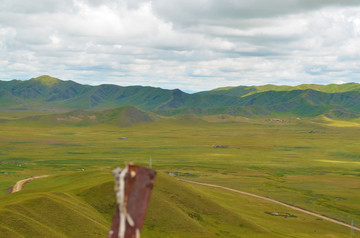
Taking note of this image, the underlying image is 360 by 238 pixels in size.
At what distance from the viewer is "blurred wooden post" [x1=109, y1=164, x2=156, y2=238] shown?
905 cm

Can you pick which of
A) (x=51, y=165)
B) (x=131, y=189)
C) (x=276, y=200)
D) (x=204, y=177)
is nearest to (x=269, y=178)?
(x=204, y=177)

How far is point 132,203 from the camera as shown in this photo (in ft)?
30.1

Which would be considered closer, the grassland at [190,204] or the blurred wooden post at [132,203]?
the blurred wooden post at [132,203]

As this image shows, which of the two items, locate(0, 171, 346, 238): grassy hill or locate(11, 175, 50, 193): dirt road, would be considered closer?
locate(0, 171, 346, 238): grassy hill

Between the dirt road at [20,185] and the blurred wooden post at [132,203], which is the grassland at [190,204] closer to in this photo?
the dirt road at [20,185]

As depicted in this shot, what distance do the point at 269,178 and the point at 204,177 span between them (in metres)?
30.4

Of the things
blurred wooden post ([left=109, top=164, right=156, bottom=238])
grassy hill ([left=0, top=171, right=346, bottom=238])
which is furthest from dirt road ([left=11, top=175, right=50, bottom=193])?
blurred wooden post ([left=109, top=164, right=156, bottom=238])

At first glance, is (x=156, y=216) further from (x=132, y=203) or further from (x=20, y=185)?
(x=132, y=203)

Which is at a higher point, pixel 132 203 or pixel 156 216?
pixel 132 203

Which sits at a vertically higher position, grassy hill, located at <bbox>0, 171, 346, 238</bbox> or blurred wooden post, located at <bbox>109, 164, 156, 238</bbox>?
blurred wooden post, located at <bbox>109, 164, 156, 238</bbox>

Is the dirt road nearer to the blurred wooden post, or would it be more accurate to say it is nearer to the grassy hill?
the grassy hill

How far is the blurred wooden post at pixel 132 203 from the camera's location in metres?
9.05

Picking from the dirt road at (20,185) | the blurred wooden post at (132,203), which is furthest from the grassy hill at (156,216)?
the blurred wooden post at (132,203)

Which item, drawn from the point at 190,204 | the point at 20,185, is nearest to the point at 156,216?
the point at 190,204
